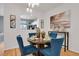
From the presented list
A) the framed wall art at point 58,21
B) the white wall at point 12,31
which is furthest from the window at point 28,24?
the framed wall art at point 58,21

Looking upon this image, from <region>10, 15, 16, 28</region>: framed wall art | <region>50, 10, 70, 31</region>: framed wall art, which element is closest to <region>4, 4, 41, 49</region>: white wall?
<region>10, 15, 16, 28</region>: framed wall art

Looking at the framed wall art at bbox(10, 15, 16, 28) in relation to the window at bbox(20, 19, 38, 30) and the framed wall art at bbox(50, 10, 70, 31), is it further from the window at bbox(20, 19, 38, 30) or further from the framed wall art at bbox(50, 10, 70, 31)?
the framed wall art at bbox(50, 10, 70, 31)

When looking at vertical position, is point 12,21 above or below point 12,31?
above

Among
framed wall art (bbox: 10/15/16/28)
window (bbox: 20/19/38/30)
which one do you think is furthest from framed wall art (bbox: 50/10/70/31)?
framed wall art (bbox: 10/15/16/28)

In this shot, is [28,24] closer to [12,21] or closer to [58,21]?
[12,21]

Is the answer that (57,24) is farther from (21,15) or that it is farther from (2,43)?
(2,43)

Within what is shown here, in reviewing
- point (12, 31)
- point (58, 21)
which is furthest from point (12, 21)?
point (58, 21)

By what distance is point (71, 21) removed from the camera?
201 centimetres

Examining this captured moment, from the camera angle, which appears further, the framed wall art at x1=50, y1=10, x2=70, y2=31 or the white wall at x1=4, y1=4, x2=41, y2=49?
the framed wall art at x1=50, y1=10, x2=70, y2=31

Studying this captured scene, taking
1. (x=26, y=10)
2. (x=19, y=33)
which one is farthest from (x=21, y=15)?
(x=19, y=33)

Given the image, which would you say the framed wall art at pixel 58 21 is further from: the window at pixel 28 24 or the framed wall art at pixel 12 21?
the framed wall art at pixel 12 21

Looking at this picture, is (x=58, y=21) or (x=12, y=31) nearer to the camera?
(x=12, y=31)

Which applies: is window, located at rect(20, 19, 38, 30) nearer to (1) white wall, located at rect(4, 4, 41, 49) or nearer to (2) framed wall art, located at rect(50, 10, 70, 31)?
(1) white wall, located at rect(4, 4, 41, 49)

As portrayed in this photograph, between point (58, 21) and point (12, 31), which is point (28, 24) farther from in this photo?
point (58, 21)
